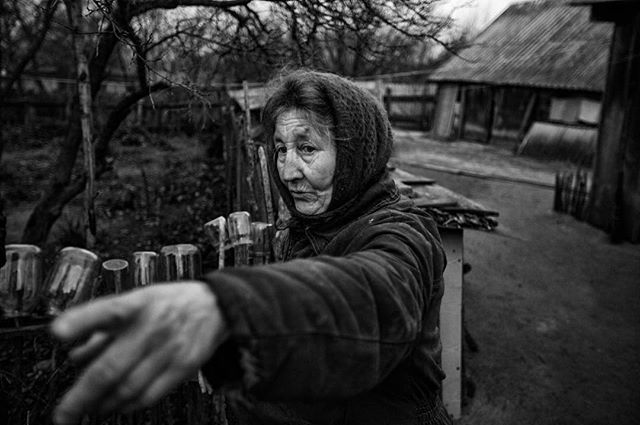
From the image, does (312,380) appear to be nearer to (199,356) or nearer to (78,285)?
(199,356)

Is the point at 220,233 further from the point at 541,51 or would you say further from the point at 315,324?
the point at 541,51

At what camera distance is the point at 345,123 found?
4.87 feet

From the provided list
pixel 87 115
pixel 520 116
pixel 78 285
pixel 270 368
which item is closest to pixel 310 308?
pixel 270 368

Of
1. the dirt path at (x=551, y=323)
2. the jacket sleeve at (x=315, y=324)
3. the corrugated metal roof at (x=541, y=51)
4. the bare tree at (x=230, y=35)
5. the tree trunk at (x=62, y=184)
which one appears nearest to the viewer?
the jacket sleeve at (x=315, y=324)

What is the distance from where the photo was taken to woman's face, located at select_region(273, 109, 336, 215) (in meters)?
1.57

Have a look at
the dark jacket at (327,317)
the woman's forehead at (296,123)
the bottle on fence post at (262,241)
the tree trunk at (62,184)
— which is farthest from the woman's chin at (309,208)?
the tree trunk at (62,184)

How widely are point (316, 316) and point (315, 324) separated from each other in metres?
0.01

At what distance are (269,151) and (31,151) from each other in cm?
1653

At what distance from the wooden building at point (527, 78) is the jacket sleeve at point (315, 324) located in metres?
16.4

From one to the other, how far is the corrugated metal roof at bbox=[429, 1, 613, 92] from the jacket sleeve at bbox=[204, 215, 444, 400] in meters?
16.9

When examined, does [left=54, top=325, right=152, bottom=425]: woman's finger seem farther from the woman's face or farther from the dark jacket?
the woman's face

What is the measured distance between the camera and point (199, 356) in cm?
70

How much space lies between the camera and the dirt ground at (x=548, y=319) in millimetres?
4055

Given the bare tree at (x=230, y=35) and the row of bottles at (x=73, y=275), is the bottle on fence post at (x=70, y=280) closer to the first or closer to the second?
the row of bottles at (x=73, y=275)
